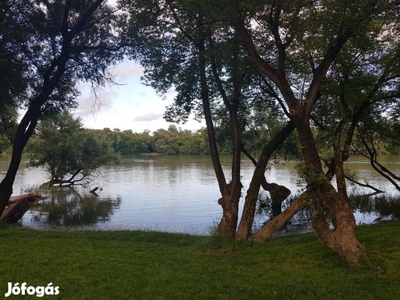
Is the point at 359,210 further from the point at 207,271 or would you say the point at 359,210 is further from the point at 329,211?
the point at 207,271

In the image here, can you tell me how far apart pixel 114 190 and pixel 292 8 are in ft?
78.4

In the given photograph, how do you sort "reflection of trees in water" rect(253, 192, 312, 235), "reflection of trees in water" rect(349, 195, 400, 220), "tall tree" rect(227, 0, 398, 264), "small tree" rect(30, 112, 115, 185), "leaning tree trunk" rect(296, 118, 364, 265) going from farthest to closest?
"small tree" rect(30, 112, 115, 185) → "reflection of trees in water" rect(349, 195, 400, 220) → "reflection of trees in water" rect(253, 192, 312, 235) → "tall tree" rect(227, 0, 398, 264) → "leaning tree trunk" rect(296, 118, 364, 265)

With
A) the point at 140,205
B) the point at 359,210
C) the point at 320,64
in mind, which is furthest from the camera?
the point at 140,205

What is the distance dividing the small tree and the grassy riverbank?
23.0m

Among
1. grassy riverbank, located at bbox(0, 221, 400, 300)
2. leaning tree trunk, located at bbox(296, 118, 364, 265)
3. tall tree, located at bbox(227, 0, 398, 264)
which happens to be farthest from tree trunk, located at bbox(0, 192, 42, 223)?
leaning tree trunk, located at bbox(296, 118, 364, 265)

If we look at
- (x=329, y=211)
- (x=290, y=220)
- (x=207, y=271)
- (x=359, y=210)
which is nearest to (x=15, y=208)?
(x=290, y=220)

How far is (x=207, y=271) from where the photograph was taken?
6211 millimetres

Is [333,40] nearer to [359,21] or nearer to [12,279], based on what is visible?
[359,21]

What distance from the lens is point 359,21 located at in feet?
23.2

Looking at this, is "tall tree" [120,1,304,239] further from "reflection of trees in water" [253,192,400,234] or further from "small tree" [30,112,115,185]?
"small tree" [30,112,115,185]

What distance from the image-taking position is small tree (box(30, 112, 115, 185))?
29906mm

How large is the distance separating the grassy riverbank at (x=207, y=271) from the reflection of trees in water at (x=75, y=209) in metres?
10.1

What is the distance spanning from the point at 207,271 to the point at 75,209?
57.3ft

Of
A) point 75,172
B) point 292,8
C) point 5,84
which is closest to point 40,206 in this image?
point 75,172
